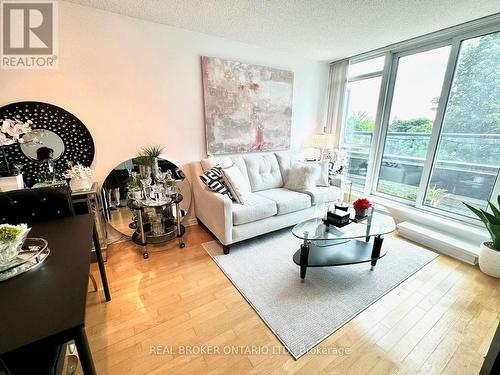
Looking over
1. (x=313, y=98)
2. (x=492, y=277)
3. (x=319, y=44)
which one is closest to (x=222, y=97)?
(x=319, y=44)

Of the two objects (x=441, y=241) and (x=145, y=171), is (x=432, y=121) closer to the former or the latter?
(x=441, y=241)

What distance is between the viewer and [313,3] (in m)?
1.98

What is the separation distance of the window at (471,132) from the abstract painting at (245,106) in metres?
2.06

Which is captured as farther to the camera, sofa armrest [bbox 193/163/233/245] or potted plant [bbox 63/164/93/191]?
sofa armrest [bbox 193/163/233/245]

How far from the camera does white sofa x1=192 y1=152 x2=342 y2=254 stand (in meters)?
2.30

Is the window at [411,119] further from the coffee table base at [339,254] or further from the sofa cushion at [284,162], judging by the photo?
the coffee table base at [339,254]

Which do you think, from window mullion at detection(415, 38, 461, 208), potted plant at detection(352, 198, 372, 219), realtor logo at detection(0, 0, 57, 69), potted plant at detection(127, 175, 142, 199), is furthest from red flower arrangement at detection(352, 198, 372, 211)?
realtor logo at detection(0, 0, 57, 69)

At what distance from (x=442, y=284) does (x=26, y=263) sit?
2.92 meters

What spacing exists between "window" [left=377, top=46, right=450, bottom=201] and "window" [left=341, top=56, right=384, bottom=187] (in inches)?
10.6

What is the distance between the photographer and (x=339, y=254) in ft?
6.58

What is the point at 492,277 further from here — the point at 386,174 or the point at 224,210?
the point at 224,210

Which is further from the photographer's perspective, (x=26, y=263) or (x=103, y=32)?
(x=103, y=32)

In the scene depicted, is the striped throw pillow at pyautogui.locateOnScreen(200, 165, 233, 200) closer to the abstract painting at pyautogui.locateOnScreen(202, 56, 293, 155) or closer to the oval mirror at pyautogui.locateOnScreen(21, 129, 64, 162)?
the abstract painting at pyautogui.locateOnScreen(202, 56, 293, 155)

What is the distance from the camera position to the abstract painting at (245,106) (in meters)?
2.78
